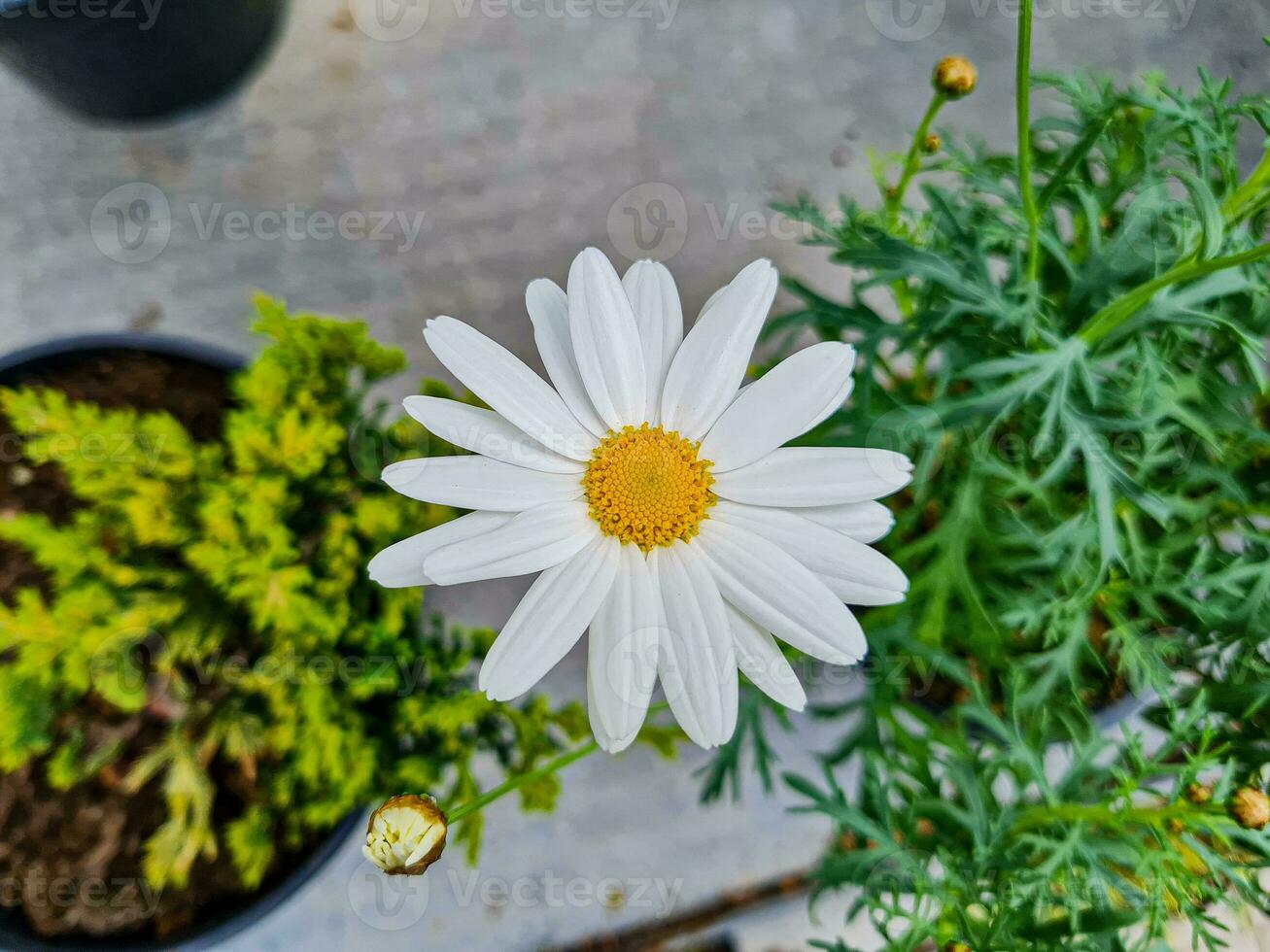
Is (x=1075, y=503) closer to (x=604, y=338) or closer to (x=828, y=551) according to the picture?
(x=828, y=551)

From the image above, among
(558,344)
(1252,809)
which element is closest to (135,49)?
(558,344)

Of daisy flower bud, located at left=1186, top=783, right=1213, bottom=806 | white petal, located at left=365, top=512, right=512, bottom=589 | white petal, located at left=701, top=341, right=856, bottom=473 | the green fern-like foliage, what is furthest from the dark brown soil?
daisy flower bud, located at left=1186, top=783, right=1213, bottom=806

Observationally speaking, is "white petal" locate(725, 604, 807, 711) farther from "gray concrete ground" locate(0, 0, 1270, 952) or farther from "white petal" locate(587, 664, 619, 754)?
"gray concrete ground" locate(0, 0, 1270, 952)

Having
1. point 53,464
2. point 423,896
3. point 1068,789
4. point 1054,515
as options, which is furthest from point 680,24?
point 423,896

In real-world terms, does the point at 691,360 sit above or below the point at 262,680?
above

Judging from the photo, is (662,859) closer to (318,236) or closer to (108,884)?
(108,884)

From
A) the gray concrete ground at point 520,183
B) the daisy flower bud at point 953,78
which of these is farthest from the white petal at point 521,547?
the gray concrete ground at point 520,183

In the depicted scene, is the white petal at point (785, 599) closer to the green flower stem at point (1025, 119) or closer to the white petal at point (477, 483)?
the white petal at point (477, 483)
